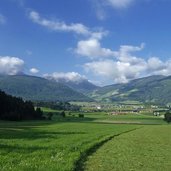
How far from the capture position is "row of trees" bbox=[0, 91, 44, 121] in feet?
552

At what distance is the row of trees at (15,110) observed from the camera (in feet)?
552

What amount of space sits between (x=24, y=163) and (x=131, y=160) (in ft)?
30.8

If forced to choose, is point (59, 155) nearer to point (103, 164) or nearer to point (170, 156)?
point (103, 164)

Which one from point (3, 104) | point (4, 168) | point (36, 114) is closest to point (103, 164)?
point (4, 168)

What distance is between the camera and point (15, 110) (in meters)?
173

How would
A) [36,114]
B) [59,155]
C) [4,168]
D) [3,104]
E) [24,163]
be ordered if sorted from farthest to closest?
[36,114], [3,104], [59,155], [24,163], [4,168]

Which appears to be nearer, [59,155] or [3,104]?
[59,155]

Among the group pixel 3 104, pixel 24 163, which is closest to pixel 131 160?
pixel 24 163

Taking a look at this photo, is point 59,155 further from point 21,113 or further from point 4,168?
point 21,113

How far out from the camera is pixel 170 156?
33.7 metres

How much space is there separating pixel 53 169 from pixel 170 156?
14873 millimetres

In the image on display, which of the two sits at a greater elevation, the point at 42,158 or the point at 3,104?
the point at 3,104

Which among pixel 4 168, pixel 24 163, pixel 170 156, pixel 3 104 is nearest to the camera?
pixel 4 168

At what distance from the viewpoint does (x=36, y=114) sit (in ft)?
648
